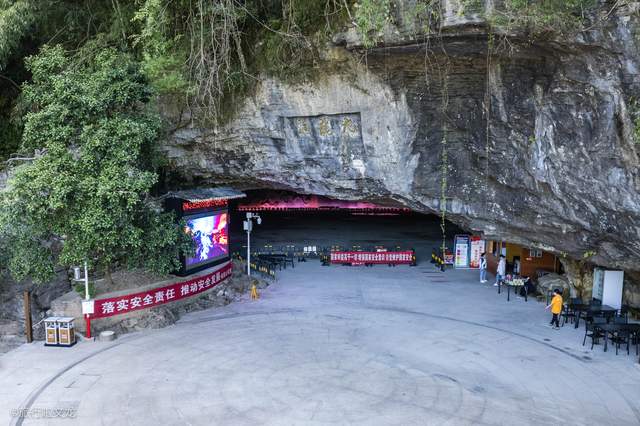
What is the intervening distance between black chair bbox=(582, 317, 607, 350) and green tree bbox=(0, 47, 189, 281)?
1235cm

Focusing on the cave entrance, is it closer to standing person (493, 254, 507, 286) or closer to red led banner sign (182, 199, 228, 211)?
standing person (493, 254, 507, 286)

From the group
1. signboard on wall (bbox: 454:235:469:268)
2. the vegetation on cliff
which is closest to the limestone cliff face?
the vegetation on cliff

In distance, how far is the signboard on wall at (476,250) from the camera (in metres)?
25.4

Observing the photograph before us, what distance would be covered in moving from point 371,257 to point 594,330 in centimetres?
1169

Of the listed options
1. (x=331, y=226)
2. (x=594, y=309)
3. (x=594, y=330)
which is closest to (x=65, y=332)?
(x=594, y=330)

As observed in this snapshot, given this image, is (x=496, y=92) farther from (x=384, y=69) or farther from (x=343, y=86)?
(x=343, y=86)

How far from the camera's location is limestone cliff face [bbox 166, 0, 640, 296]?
40.9 ft

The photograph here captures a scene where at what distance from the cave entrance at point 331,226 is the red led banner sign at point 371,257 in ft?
3.41

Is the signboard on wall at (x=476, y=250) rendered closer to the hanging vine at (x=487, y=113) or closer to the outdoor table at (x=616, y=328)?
the hanging vine at (x=487, y=113)

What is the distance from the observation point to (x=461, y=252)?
25.4 m

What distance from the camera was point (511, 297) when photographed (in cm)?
2038

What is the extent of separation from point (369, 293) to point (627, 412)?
407 inches

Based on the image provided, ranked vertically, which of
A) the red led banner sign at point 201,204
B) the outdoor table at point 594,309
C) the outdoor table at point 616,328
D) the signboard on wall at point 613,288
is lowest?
the outdoor table at point 594,309

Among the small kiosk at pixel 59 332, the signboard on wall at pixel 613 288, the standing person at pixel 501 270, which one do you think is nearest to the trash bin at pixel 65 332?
the small kiosk at pixel 59 332
